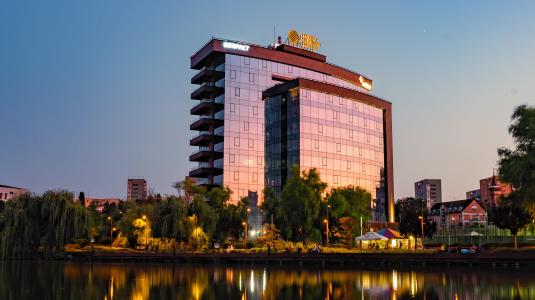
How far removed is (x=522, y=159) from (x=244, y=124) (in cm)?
6465

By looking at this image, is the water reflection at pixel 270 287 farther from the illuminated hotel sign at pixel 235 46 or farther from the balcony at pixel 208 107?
the illuminated hotel sign at pixel 235 46

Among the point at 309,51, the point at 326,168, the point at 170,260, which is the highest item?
the point at 309,51

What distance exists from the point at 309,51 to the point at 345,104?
55.3ft

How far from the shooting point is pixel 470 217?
16925cm

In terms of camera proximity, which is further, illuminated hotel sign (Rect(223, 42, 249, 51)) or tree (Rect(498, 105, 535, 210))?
illuminated hotel sign (Rect(223, 42, 249, 51))

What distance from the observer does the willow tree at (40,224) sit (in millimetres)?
69062

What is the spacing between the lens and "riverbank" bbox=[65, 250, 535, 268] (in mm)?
55094

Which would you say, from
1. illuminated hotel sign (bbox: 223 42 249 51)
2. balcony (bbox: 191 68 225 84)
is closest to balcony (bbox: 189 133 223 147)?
balcony (bbox: 191 68 225 84)

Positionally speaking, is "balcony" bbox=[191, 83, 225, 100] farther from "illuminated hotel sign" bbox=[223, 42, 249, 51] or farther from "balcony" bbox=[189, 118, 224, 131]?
"illuminated hotel sign" bbox=[223, 42, 249, 51]

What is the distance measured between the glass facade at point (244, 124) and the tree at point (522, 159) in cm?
5818

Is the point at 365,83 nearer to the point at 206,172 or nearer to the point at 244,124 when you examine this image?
the point at 244,124

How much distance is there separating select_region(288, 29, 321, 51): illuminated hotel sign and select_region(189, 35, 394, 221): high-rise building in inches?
67.5

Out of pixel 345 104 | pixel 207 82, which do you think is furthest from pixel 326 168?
pixel 207 82

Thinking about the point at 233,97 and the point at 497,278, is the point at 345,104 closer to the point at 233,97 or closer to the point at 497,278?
the point at 233,97
